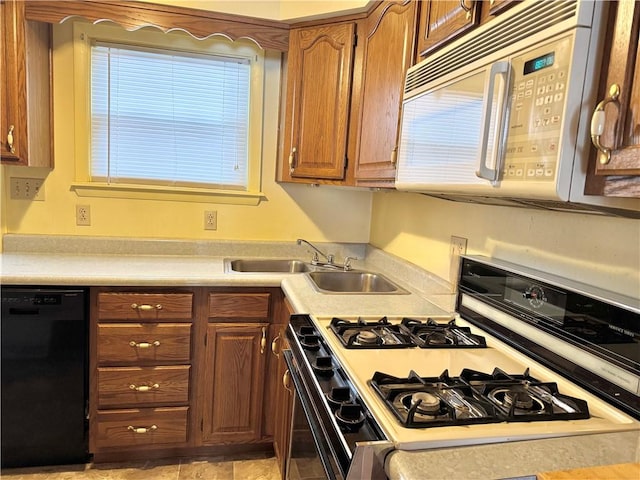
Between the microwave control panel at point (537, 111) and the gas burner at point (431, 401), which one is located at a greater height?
the microwave control panel at point (537, 111)

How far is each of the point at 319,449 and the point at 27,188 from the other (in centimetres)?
212

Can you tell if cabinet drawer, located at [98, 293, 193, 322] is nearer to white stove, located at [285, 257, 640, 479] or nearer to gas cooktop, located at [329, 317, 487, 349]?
white stove, located at [285, 257, 640, 479]

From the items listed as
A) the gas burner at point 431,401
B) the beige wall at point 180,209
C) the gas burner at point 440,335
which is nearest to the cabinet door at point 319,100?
the beige wall at point 180,209

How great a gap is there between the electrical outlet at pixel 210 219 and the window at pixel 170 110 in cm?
12

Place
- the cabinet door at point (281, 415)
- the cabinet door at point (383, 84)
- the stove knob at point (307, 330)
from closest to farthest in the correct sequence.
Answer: the stove knob at point (307, 330), the cabinet door at point (383, 84), the cabinet door at point (281, 415)

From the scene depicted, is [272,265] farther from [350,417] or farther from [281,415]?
[350,417]

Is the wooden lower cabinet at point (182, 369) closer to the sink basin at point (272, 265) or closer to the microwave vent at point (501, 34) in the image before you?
the sink basin at point (272, 265)

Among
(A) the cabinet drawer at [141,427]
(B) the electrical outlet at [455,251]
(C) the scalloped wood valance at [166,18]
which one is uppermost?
(C) the scalloped wood valance at [166,18]

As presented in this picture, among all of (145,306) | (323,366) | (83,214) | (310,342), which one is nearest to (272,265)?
(145,306)

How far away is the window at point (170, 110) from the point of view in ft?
7.86

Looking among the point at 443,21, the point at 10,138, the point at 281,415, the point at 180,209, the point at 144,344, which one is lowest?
the point at 281,415

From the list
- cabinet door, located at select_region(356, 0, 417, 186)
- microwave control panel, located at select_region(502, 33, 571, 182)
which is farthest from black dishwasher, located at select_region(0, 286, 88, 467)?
microwave control panel, located at select_region(502, 33, 571, 182)

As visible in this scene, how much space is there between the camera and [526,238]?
1.44 m

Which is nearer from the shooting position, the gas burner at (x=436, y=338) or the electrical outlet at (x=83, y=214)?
the gas burner at (x=436, y=338)
